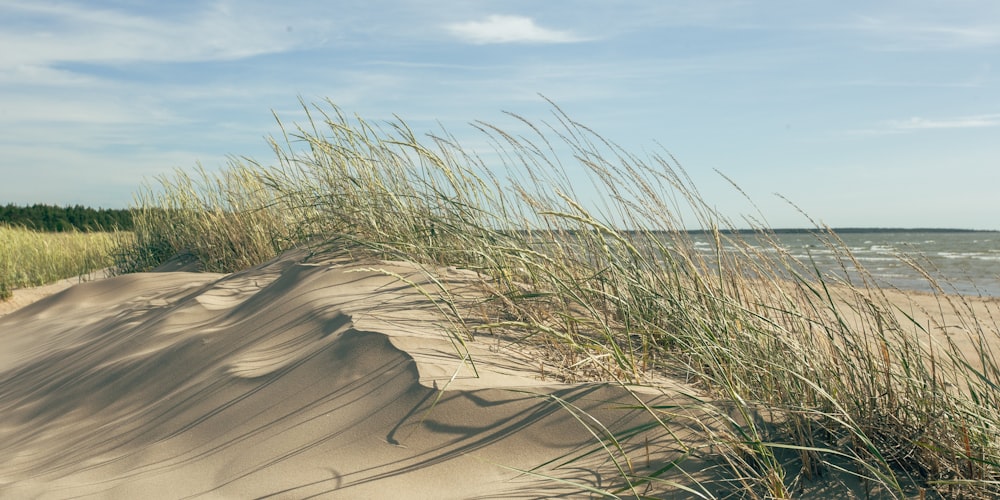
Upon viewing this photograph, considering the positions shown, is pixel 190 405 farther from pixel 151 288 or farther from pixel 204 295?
pixel 151 288

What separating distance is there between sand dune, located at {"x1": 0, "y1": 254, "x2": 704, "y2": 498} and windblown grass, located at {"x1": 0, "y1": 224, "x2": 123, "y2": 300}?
Result: 6719 mm

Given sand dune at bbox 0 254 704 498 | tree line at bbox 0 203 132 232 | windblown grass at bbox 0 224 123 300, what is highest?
tree line at bbox 0 203 132 232

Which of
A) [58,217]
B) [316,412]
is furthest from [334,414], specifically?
[58,217]

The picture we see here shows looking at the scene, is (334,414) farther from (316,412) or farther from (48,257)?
(48,257)

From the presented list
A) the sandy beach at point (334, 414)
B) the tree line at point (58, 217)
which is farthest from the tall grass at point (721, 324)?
the tree line at point (58, 217)

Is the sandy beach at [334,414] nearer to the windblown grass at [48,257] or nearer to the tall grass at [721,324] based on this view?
the tall grass at [721,324]

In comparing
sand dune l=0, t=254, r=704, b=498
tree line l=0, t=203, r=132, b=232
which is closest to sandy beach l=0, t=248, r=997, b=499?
sand dune l=0, t=254, r=704, b=498

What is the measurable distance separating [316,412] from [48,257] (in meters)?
9.94

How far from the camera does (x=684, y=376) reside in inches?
94.5

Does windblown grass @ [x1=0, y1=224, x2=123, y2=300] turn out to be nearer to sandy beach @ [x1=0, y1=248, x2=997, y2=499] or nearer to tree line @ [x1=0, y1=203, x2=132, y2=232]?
sandy beach @ [x1=0, y1=248, x2=997, y2=499]

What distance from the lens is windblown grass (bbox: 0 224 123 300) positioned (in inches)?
368

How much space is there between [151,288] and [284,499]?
437 cm

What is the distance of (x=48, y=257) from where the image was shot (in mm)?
10258

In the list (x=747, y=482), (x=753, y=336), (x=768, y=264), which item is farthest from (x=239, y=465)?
(x=768, y=264)
